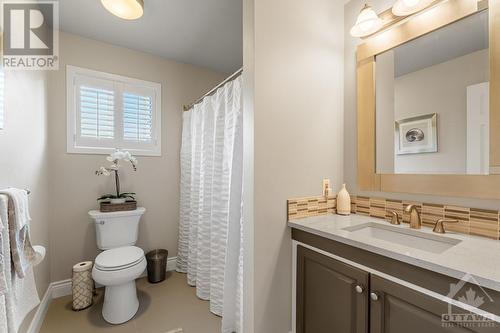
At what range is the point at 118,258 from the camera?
1.77 metres

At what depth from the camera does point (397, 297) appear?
87 cm

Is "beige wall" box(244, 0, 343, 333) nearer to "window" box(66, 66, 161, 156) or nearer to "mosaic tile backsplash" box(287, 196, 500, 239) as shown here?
"mosaic tile backsplash" box(287, 196, 500, 239)

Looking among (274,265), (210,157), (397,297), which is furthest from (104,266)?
(397,297)

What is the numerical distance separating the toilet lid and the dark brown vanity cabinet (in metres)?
1.33

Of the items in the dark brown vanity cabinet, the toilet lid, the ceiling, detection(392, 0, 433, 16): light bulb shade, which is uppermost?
the ceiling

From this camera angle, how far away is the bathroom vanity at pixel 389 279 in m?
0.72

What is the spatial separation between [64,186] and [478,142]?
3137 mm

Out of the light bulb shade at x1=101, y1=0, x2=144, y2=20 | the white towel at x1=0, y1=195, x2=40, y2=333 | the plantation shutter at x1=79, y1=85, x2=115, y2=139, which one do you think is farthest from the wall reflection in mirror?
the plantation shutter at x1=79, y1=85, x2=115, y2=139

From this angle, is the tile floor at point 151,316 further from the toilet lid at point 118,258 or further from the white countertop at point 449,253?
the white countertop at point 449,253

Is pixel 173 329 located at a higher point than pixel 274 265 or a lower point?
lower

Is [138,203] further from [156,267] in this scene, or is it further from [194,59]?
[194,59]

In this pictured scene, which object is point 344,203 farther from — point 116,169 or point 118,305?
point 116,169

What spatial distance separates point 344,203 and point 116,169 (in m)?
2.16

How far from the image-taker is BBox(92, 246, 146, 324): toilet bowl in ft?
5.41
